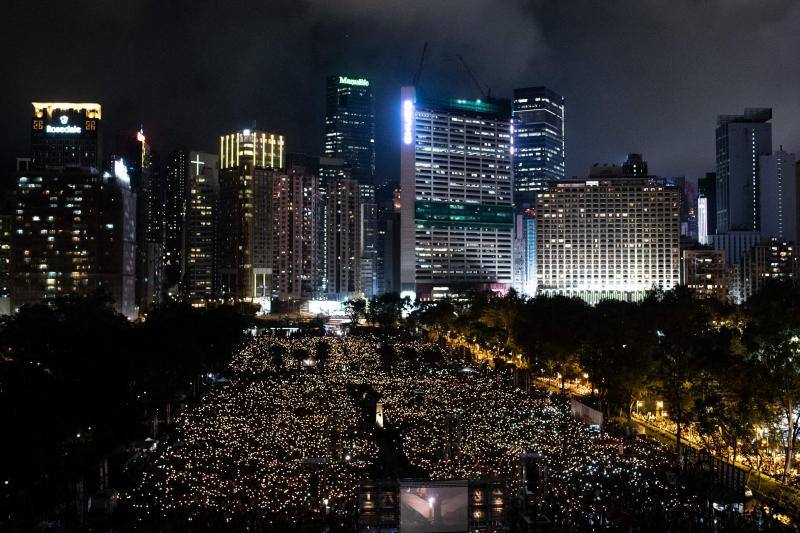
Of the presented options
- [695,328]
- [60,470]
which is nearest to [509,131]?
[695,328]

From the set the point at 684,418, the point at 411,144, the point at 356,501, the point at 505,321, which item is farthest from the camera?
the point at 411,144

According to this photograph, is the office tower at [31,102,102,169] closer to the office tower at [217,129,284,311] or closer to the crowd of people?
the office tower at [217,129,284,311]

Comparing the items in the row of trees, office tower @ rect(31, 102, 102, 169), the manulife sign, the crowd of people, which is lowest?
the crowd of people

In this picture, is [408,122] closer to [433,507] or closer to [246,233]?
[246,233]

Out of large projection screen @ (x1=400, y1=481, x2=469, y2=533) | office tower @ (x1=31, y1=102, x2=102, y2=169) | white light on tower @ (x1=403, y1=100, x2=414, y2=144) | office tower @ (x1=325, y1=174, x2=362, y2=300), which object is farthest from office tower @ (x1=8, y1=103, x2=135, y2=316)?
large projection screen @ (x1=400, y1=481, x2=469, y2=533)

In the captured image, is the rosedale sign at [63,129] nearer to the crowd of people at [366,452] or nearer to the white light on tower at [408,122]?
the white light on tower at [408,122]

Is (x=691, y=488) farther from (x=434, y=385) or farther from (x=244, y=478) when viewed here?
(x=434, y=385)
